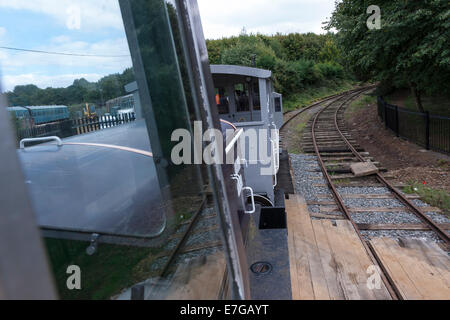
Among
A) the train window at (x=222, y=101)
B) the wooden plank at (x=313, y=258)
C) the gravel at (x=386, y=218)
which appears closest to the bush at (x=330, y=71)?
the train window at (x=222, y=101)

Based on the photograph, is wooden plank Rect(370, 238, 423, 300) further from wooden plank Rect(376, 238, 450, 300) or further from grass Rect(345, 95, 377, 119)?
grass Rect(345, 95, 377, 119)

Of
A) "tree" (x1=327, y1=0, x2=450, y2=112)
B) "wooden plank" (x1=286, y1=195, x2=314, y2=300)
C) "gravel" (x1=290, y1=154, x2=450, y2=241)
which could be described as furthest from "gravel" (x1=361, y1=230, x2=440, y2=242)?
"tree" (x1=327, y1=0, x2=450, y2=112)

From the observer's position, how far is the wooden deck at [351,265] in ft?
9.76

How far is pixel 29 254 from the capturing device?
1.50 feet

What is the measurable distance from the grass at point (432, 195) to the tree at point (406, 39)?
11.9ft

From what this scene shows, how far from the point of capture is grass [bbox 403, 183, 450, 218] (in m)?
6.51

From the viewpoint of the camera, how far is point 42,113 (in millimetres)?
1102

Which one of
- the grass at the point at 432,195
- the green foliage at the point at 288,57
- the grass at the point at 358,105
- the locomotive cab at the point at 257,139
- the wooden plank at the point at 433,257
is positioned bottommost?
the grass at the point at 432,195

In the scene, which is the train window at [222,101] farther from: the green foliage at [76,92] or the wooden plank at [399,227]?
the green foliage at [76,92]

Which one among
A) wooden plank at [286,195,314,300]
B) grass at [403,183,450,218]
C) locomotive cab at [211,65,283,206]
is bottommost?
grass at [403,183,450,218]

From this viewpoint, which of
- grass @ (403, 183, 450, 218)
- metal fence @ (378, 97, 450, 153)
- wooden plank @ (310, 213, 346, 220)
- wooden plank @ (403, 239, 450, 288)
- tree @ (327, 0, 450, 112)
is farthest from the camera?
metal fence @ (378, 97, 450, 153)

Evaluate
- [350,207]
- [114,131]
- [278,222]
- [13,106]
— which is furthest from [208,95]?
[350,207]

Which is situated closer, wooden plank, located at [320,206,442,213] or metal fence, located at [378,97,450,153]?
wooden plank, located at [320,206,442,213]

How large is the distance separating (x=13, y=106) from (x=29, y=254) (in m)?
0.74
